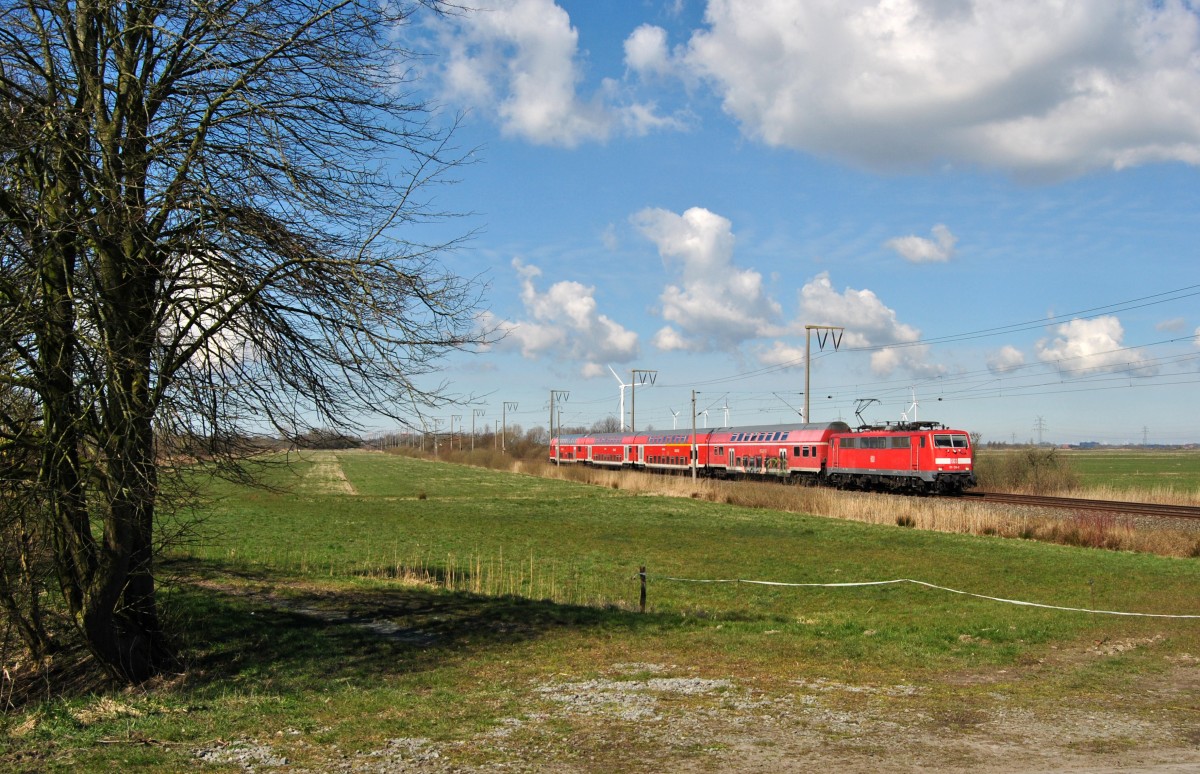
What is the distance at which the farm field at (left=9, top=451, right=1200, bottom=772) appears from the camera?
6789 mm

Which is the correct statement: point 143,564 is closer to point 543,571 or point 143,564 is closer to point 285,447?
point 285,447

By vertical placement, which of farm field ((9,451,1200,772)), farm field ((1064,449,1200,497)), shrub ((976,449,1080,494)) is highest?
shrub ((976,449,1080,494))

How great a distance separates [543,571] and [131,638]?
37.9ft

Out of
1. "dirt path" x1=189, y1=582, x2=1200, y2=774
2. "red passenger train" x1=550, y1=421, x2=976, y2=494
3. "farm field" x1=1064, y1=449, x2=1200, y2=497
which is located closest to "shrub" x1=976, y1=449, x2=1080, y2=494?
"farm field" x1=1064, y1=449, x2=1200, y2=497

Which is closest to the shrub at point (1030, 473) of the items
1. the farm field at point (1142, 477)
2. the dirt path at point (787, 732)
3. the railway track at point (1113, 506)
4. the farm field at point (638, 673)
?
the farm field at point (1142, 477)

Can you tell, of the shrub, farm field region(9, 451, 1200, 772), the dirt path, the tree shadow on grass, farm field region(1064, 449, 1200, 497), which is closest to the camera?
the dirt path

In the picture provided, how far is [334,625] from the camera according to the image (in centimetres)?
1152

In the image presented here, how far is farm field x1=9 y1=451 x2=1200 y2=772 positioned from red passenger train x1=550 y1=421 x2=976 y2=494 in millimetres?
19397

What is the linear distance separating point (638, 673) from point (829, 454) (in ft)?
129

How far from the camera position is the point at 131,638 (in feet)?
29.7

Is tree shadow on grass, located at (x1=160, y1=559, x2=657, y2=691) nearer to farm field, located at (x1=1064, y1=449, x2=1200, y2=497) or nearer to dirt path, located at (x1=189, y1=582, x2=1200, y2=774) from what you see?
dirt path, located at (x1=189, y1=582, x2=1200, y2=774)

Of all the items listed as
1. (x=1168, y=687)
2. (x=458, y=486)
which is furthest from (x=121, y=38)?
(x=458, y=486)

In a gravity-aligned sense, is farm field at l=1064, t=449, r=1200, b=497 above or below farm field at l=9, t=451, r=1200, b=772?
below

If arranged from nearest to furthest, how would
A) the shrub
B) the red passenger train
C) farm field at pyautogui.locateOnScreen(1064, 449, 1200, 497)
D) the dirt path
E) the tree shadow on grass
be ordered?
the dirt path < the tree shadow on grass < the red passenger train < the shrub < farm field at pyautogui.locateOnScreen(1064, 449, 1200, 497)
